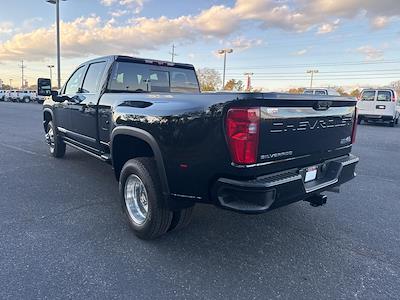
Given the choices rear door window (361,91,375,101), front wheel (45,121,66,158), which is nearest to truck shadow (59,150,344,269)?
front wheel (45,121,66,158)

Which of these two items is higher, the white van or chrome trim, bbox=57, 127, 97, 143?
the white van

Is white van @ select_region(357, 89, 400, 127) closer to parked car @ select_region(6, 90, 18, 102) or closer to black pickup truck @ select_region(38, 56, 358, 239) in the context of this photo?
black pickup truck @ select_region(38, 56, 358, 239)

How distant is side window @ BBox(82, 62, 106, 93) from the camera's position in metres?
4.76

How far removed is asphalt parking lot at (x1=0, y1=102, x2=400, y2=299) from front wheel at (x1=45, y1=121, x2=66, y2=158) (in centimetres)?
166

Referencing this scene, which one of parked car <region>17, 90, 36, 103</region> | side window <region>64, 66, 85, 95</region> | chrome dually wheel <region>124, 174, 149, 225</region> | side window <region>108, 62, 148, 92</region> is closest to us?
chrome dually wheel <region>124, 174, 149, 225</region>

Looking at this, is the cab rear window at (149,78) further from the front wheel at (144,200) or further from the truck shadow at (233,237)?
the truck shadow at (233,237)

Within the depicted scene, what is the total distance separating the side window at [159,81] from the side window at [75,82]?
4.04 feet

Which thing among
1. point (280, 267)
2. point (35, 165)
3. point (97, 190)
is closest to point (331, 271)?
point (280, 267)

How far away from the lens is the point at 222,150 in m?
2.59

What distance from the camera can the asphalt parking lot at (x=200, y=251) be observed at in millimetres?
2656

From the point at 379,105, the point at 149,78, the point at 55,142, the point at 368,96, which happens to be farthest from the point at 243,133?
the point at 368,96

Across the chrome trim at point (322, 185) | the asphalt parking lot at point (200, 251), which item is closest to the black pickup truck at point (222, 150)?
the chrome trim at point (322, 185)

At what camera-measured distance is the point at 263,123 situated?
2.57 m

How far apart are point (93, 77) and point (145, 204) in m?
2.41
